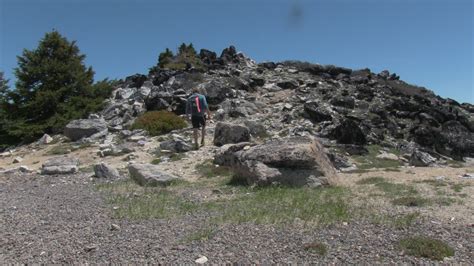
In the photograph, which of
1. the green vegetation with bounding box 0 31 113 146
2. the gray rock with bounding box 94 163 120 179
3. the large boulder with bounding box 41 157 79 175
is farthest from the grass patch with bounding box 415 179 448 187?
the green vegetation with bounding box 0 31 113 146

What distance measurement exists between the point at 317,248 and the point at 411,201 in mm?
3645

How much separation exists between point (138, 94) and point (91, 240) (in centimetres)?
2507

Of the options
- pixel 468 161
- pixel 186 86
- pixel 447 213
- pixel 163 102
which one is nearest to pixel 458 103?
pixel 468 161

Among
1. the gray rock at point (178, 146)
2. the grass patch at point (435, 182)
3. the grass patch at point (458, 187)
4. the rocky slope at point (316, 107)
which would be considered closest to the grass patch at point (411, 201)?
the grass patch at point (458, 187)

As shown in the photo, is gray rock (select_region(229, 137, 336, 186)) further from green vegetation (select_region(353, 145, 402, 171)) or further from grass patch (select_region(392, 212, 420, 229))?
green vegetation (select_region(353, 145, 402, 171))

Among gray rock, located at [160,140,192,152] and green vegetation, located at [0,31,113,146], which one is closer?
gray rock, located at [160,140,192,152]

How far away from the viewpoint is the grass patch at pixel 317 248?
229 inches

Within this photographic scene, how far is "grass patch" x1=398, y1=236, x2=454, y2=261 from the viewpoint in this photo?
566cm

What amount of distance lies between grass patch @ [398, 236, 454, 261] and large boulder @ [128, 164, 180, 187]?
661cm

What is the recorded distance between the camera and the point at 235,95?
95.4 feet

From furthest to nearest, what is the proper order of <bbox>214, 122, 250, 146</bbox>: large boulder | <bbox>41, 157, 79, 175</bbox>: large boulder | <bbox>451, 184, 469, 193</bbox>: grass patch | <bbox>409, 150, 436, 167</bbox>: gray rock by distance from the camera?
<bbox>214, 122, 250, 146</bbox>: large boulder → <bbox>409, 150, 436, 167</bbox>: gray rock → <bbox>41, 157, 79, 175</bbox>: large boulder → <bbox>451, 184, 469, 193</bbox>: grass patch

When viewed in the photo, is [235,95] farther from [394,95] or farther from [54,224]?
[54,224]

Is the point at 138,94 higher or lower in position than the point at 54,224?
higher

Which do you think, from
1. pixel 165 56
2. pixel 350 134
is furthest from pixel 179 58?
pixel 350 134
